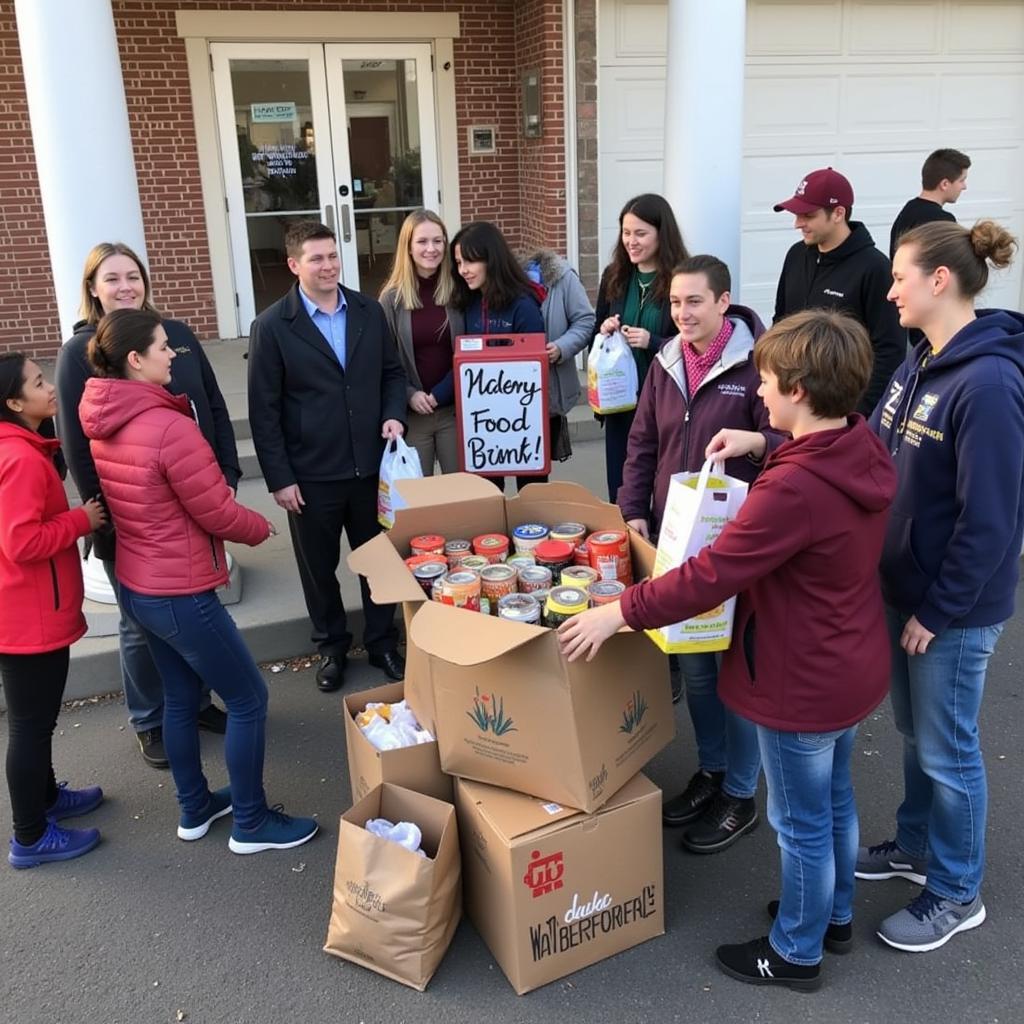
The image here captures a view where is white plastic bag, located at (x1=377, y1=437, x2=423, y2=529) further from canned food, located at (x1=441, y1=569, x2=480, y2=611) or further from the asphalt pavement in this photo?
canned food, located at (x1=441, y1=569, x2=480, y2=611)

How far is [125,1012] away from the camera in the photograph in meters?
2.49

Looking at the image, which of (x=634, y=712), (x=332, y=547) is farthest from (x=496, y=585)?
(x=332, y=547)

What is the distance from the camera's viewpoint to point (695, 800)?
124 inches

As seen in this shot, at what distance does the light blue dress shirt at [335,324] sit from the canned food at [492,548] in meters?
1.24

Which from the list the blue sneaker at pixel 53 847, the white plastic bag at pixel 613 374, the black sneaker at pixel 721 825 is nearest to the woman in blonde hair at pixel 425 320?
the white plastic bag at pixel 613 374

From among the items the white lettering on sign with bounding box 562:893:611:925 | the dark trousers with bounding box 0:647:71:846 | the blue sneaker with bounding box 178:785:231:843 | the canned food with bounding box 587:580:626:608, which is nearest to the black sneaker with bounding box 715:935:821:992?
the white lettering on sign with bounding box 562:893:611:925

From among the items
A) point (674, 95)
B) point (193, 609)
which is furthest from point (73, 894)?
point (674, 95)

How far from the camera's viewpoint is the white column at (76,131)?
4098 millimetres

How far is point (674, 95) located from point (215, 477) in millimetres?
3543

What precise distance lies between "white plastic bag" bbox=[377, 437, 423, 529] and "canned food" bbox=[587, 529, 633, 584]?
1.24m

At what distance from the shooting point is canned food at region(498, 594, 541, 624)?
2.52 metres

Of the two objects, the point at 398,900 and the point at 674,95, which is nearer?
the point at 398,900

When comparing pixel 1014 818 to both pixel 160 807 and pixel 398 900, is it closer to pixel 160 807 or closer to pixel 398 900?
pixel 398 900

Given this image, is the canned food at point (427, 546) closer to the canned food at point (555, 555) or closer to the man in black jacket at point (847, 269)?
the canned food at point (555, 555)
